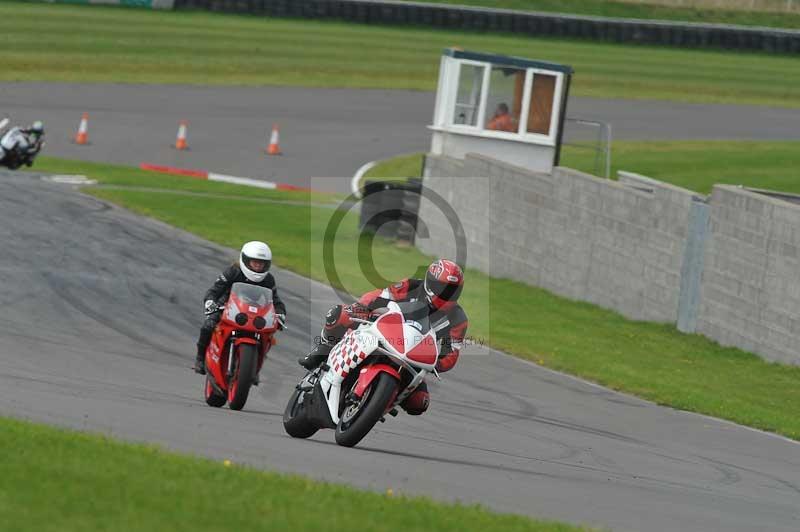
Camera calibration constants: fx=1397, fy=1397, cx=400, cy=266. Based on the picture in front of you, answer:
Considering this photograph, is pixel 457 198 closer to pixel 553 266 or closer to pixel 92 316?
pixel 553 266

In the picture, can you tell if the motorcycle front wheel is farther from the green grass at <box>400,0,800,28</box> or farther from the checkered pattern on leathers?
the green grass at <box>400,0,800,28</box>

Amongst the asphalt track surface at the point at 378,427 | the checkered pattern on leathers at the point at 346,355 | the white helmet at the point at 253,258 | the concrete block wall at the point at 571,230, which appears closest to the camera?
the asphalt track surface at the point at 378,427

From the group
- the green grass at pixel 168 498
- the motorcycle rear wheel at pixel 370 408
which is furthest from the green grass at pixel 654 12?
the green grass at pixel 168 498

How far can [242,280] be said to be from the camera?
11695mm

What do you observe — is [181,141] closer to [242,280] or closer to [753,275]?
[753,275]

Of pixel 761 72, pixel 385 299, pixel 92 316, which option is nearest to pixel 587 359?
pixel 92 316

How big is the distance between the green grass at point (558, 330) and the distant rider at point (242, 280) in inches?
207

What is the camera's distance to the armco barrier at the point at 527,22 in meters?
48.8

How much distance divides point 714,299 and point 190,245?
7839 millimetres

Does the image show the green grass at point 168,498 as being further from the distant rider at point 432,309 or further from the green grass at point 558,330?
the green grass at point 558,330

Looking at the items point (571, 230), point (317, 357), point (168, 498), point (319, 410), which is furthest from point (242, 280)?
point (571, 230)

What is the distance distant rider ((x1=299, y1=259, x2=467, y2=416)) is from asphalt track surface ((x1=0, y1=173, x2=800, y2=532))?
705 millimetres

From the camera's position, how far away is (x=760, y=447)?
41.8ft

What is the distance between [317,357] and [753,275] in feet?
29.9
